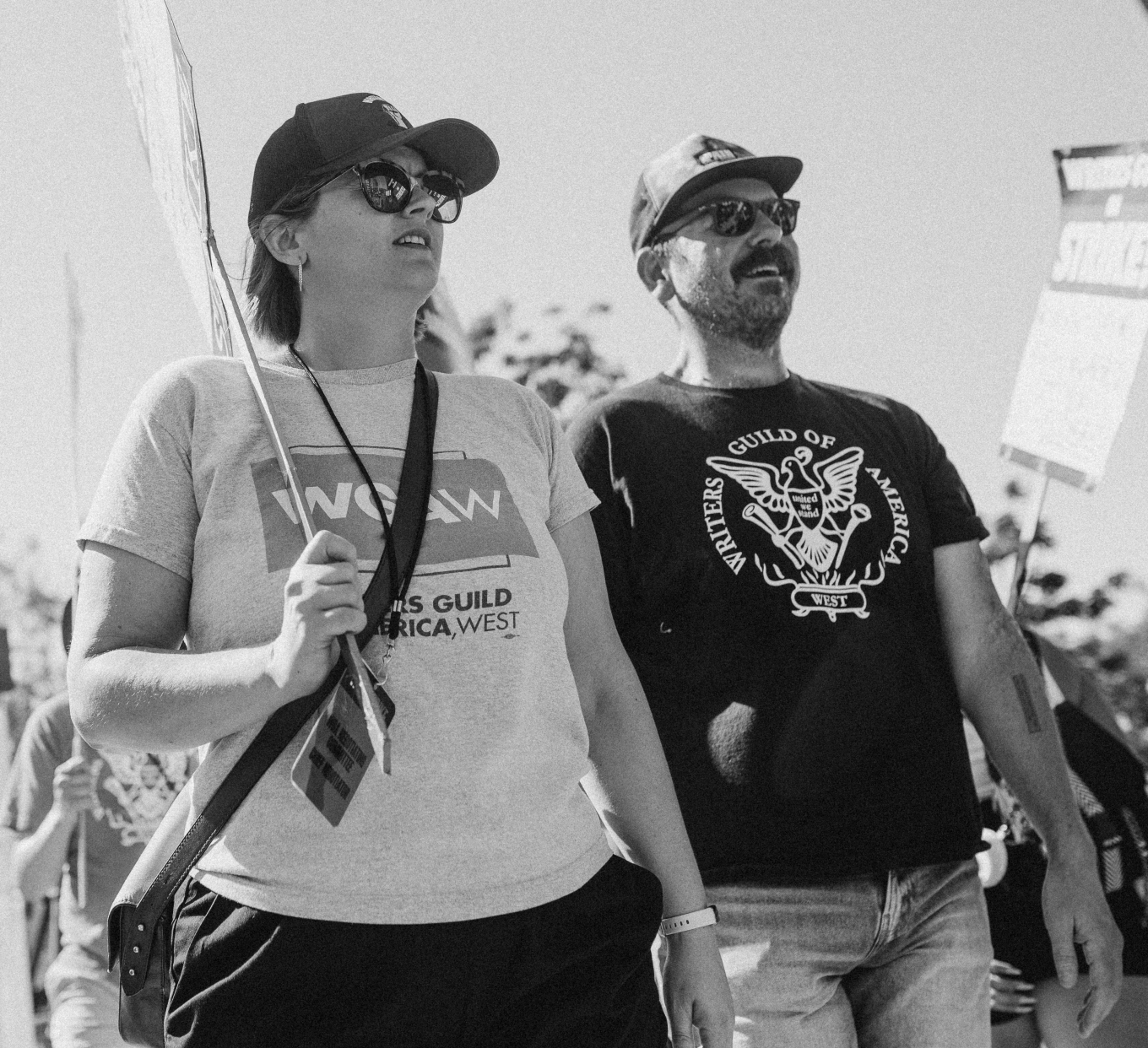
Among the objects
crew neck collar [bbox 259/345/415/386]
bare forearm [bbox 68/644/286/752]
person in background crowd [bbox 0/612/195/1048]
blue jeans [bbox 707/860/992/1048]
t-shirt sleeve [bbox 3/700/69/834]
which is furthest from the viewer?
t-shirt sleeve [bbox 3/700/69/834]

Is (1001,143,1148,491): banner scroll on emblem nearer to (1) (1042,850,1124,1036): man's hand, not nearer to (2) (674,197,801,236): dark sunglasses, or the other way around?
(2) (674,197,801,236): dark sunglasses

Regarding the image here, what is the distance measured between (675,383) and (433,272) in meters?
0.90

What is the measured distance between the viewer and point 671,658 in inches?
111

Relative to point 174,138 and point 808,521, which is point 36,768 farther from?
point 174,138

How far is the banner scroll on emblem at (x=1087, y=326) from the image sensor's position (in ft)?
13.2

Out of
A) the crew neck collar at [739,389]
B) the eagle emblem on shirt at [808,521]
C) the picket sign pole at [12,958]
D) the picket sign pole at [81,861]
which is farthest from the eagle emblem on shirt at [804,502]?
the picket sign pole at [12,958]

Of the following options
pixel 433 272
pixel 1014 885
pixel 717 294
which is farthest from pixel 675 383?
pixel 1014 885

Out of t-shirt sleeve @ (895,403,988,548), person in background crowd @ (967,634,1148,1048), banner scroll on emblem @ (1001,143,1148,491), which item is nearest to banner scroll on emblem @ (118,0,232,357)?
t-shirt sleeve @ (895,403,988,548)

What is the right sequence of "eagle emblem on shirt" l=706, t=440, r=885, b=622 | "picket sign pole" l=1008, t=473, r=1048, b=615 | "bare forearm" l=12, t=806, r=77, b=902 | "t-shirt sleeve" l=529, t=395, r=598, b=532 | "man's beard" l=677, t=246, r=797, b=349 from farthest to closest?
"bare forearm" l=12, t=806, r=77, b=902 < "picket sign pole" l=1008, t=473, r=1048, b=615 < "man's beard" l=677, t=246, r=797, b=349 < "eagle emblem on shirt" l=706, t=440, r=885, b=622 < "t-shirt sleeve" l=529, t=395, r=598, b=532

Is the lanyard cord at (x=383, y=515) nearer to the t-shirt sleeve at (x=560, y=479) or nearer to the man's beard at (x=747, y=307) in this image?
the t-shirt sleeve at (x=560, y=479)

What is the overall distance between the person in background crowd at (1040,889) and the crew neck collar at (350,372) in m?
2.17

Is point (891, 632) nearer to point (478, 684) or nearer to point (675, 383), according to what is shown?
point (675, 383)

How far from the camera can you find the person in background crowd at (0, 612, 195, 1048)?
4648mm

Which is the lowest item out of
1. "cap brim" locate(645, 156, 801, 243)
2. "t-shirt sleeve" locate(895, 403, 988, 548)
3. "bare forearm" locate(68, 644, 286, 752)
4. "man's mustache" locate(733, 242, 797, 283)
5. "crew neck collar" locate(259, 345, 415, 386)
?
"t-shirt sleeve" locate(895, 403, 988, 548)
